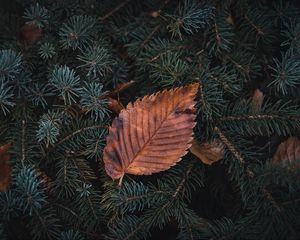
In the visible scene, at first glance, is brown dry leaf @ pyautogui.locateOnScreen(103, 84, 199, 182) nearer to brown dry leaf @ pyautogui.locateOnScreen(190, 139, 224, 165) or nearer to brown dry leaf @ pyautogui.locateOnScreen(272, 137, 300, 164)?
brown dry leaf @ pyautogui.locateOnScreen(190, 139, 224, 165)

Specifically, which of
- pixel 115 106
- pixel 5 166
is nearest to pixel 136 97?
pixel 115 106

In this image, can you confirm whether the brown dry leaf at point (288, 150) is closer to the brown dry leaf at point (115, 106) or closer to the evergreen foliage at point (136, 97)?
the evergreen foliage at point (136, 97)

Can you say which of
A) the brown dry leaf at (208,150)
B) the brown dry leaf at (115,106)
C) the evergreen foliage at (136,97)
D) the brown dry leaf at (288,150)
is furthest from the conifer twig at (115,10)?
the brown dry leaf at (288,150)

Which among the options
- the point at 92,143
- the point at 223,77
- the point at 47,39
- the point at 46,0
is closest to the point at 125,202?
the point at 92,143

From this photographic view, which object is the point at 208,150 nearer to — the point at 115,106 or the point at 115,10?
the point at 115,106

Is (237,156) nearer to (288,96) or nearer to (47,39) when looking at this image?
(288,96)
